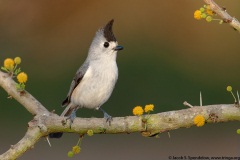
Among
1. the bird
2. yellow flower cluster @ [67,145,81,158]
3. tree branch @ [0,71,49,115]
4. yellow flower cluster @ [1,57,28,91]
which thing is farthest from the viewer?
the bird

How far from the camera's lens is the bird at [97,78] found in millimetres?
5324

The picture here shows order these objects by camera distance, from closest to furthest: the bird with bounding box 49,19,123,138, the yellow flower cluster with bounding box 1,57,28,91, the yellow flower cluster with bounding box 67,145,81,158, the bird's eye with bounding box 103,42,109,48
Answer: the yellow flower cluster with bounding box 67,145,81,158, the yellow flower cluster with bounding box 1,57,28,91, the bird with bounding box 49,19,123,138, the bird's eye with bounding box 103,42,109,48

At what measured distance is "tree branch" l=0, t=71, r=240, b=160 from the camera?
3.75 m

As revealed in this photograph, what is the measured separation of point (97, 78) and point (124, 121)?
1.56 meters

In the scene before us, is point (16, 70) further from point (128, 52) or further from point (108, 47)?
point (128, 52)

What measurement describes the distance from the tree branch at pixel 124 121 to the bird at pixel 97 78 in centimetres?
134

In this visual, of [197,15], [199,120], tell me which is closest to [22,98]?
[199,120]

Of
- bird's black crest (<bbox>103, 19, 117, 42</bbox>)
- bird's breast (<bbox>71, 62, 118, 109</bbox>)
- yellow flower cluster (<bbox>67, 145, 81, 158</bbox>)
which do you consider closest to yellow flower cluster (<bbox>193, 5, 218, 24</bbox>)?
yellow flower cluster (<bbox>67, 145, 81, 158</bbox>)

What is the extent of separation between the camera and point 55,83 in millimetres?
10719

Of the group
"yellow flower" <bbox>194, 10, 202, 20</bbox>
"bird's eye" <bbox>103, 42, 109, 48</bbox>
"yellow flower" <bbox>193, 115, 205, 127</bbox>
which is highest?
"bird's eye" <bbox>103, 42, 109, 48</bbox>

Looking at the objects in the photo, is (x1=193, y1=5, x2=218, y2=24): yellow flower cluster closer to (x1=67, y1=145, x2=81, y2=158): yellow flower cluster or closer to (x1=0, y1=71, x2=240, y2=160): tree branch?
(x1=0, y1=71, x2=240, y2=160): tree branch

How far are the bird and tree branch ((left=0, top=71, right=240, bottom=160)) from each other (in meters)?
1.34

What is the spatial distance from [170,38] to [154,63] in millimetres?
1024

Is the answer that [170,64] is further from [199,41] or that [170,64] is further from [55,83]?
[55,83]
